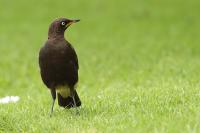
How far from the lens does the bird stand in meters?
10.9

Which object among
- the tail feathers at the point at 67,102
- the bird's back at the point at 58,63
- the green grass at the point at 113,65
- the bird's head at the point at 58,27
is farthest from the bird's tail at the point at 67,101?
the bird's head at the point at 58,27

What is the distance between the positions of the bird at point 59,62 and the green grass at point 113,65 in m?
0.57

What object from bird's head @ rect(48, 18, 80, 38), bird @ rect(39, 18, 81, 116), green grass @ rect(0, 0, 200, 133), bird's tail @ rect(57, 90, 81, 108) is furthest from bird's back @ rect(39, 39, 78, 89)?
green grass @ rect(0, 0, 200, 133)

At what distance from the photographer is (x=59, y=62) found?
10922mm

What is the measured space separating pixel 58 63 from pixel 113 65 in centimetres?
1004

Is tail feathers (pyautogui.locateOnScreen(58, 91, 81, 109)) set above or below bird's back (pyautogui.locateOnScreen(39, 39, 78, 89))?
below

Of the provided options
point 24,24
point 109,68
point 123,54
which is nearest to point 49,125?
point 109,68

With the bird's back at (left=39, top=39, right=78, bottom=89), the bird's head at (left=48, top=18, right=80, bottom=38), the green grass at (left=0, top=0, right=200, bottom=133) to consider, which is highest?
the bird's head at (left=48, top=18, right=80, bottom=38)

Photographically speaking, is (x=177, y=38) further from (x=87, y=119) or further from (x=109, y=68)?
(x=87, y=119)

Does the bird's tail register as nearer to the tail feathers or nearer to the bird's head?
the tail feathers

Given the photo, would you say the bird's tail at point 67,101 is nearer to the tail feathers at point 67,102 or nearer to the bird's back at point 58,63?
the tail feathers at point 67,102

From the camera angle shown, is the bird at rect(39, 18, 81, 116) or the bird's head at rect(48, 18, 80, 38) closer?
the bird at rect(39, 18, 81, 116)

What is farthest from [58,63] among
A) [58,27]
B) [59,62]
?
[58,27]

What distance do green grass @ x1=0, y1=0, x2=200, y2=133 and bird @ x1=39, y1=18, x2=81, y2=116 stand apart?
0.57 meters
